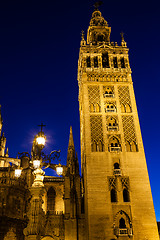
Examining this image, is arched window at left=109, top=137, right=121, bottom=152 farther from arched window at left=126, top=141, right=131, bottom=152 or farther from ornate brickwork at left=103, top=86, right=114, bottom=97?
ornate brickwork at left=103, top=86, right=114, bottom=97

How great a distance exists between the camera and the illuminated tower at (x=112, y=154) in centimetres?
2525

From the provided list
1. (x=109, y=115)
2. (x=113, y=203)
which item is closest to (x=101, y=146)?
(x=109, y=115)

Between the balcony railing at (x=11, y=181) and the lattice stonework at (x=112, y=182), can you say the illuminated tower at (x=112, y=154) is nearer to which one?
the lattice stonework at (x=112, y=182)

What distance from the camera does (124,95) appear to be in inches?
1302

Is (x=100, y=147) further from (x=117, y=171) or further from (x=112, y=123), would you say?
(x=112, y=123)

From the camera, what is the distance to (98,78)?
34.1 metres

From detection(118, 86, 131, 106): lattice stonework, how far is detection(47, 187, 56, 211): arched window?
48.0 feet

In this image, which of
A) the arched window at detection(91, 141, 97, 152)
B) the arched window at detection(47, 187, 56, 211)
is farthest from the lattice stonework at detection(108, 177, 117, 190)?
the arched window at detection(47, 187, 56, 211)

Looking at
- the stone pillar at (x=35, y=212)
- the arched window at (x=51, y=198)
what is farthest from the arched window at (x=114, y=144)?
the stone pillar at (x=35, y=212)

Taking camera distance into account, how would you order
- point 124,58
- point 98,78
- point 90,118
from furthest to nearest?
point 124,58
point 98,78
point 90,118

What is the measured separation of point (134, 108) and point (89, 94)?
588 centimetres

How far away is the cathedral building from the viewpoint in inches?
990

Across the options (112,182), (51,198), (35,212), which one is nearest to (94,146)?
(112,182)

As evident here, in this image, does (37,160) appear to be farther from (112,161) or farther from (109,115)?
(109,115)
